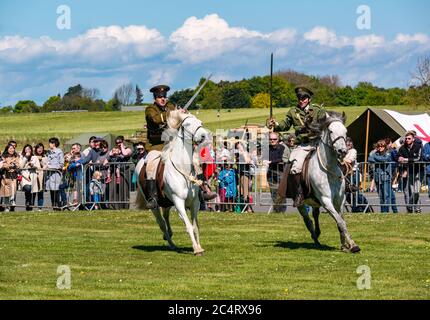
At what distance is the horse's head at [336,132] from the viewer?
17.3 m

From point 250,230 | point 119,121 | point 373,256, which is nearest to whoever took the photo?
point 373,256

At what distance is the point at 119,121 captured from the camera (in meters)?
96.6

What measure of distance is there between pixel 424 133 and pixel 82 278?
28041 millimetres

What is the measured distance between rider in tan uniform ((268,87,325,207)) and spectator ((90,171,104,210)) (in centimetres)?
1132

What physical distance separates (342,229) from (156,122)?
3.87 m

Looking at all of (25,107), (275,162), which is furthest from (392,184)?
(25,107)

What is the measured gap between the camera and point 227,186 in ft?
92.9

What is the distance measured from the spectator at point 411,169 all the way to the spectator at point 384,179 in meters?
0.37

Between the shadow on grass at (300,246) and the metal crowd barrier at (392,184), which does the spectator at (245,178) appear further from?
the shadow on grass at (300,246)

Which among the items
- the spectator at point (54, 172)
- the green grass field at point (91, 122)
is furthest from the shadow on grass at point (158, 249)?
the green grass field at point (91, 122)

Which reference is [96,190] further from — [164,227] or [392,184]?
[164,227]

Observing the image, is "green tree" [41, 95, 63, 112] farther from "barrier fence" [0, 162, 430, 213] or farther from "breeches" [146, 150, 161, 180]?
"breeches" [146, 150, 161, 180]
